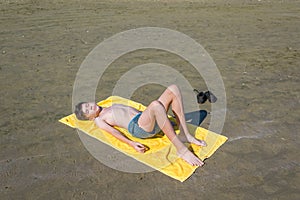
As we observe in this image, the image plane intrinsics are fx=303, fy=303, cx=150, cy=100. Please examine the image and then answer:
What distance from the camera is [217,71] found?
6766 mm

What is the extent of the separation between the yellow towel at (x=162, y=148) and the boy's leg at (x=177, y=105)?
10 cm

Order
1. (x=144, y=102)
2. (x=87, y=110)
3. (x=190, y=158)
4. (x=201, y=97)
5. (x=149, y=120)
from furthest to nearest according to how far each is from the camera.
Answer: (x=144, y=102), (x=201, y=97), (x=87, y=110), (x=149, y=120), (x=190, y=158)

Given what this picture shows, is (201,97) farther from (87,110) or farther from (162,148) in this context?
(87,110)

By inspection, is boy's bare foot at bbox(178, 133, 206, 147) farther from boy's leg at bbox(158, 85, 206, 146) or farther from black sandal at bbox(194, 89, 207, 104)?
black sandal at bbox(194, 89, 207, 104)

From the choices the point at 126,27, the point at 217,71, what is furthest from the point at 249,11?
the point at 217,71

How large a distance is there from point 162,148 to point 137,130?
41 cm

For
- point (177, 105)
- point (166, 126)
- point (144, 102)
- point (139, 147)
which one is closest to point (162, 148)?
point (139, 147)

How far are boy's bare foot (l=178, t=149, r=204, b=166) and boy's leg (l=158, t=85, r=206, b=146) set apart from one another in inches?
12.5

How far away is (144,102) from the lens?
17.7ft

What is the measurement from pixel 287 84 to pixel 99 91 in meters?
3.71

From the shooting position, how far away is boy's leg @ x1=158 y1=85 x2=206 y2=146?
3.99m

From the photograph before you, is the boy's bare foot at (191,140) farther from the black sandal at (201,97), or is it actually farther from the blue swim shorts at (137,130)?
the black sandal at (201,97)

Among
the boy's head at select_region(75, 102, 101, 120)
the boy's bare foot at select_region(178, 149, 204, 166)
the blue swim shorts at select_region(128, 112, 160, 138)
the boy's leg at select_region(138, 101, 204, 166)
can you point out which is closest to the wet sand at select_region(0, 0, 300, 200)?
the boy's bare foot at select_region(178, 149, 204, 166)

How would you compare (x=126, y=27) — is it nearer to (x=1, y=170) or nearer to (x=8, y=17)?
(x=8, y=17)
